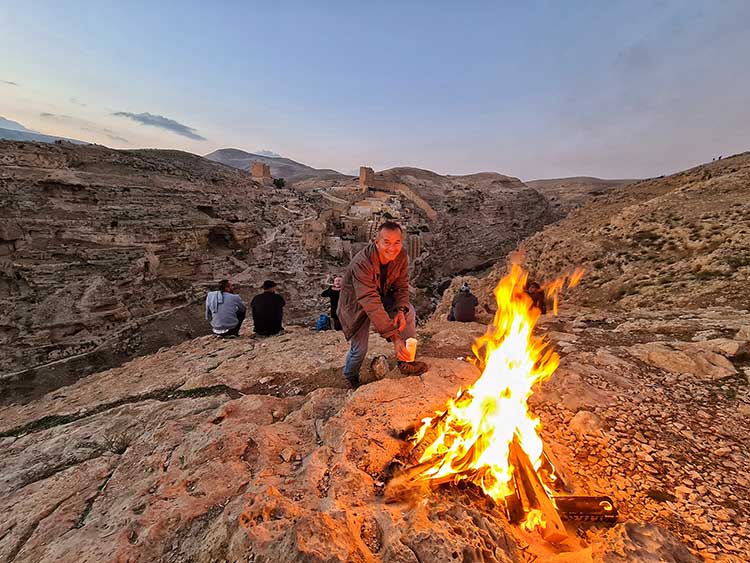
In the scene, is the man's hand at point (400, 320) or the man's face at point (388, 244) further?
the man's hand at point (400, 320)

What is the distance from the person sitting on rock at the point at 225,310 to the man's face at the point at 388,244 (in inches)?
232

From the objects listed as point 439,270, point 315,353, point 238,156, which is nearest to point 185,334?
point 315,353

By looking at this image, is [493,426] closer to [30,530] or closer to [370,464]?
[370,464]

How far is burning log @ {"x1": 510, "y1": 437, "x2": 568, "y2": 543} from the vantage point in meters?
1.91

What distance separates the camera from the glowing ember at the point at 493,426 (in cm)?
228

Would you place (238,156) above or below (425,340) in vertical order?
above

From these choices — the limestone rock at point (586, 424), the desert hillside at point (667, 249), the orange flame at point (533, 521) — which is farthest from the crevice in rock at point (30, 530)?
the desert hillside at point (667, 249)

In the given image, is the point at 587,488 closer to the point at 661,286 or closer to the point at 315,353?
the point at 315,353

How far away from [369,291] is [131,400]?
15.9ft

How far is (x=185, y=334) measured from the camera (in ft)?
58.8

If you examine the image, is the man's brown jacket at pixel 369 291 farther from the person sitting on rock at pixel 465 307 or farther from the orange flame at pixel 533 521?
the person sitting on rock at pixel 465 307

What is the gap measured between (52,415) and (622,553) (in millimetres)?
7792

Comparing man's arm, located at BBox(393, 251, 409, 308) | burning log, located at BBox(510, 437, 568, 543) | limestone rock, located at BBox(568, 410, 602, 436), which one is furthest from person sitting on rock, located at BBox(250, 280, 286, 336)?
burning log, located at BBox(510, 437, 568, 543)

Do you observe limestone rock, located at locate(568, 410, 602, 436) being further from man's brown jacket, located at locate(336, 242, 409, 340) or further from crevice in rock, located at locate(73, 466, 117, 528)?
crevice in rock, located at locate(73, 466, 117, 528)
